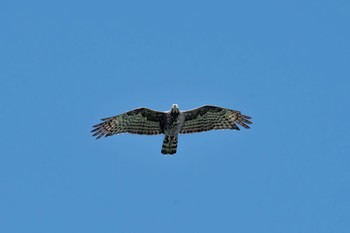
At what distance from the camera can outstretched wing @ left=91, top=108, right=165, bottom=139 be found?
3412 cm

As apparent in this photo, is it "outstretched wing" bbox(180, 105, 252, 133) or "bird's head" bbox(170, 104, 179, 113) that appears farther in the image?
"outstretched wing" bbox(180, 105, 252, 133)

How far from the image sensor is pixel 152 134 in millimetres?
34562

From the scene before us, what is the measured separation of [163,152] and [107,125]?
2.89 metres

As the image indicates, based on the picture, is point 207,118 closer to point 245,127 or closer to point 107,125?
point 245,127

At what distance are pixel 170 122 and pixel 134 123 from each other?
179cm

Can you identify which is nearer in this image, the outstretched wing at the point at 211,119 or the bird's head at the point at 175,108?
the bird's head at the point at 175,108

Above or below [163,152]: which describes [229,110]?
above

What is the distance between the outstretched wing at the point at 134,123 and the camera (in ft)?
112

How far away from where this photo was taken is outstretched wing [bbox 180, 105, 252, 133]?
3453 cm

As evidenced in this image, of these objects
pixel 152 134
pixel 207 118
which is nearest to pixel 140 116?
pixel 152 134

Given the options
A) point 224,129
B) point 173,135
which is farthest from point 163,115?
point 224,129

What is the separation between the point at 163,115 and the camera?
34094mm

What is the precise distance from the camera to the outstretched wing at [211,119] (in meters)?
34.5

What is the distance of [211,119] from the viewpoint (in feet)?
115
